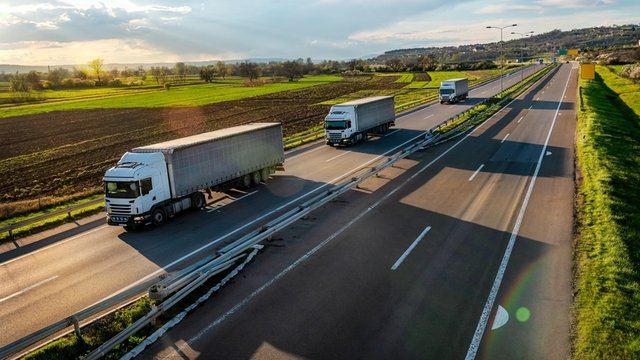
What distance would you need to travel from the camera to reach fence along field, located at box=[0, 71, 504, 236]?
3584cm

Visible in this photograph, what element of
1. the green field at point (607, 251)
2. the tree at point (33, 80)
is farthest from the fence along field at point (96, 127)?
the tree at point (33, 80)

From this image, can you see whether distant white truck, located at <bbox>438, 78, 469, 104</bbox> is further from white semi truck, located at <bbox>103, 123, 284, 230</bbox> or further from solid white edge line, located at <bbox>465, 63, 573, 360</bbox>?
white semi truck, located at <bbox>103, 123, 284, 230</bbox>

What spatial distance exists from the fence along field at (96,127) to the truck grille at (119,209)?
27.7 ft

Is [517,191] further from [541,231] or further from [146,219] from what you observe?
[146,219]

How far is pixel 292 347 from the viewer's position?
37.7 ft

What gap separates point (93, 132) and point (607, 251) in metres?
65.4

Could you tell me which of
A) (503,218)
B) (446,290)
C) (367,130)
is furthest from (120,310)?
(367,130)

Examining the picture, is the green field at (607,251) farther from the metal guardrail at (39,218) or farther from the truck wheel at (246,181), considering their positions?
the metal guardrail at (39,218)

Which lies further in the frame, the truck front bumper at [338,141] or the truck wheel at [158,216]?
the truck front bumper at [338,141]

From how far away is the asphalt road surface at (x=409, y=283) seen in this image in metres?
11.5

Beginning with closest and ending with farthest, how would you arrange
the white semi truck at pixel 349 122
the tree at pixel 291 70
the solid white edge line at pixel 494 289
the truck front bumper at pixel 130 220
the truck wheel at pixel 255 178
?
1. the solid white edge line at pixel 494 289
2. the truck front bumper at pixel 130 220
3. the truck wheel at pixel 255 178
4. the white semi truck at pixel 349 122
5. the tree at pixel 291 70

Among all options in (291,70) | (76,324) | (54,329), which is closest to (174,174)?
(76,324)

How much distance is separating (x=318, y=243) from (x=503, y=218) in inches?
333

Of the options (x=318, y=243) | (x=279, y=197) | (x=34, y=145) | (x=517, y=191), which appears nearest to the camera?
(x=318, y=243)
